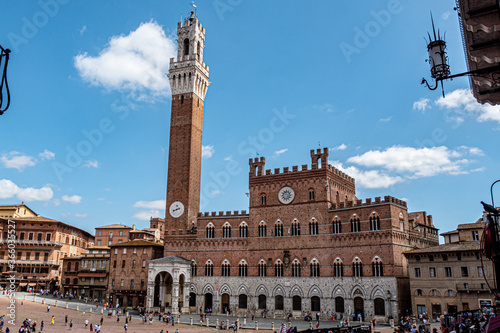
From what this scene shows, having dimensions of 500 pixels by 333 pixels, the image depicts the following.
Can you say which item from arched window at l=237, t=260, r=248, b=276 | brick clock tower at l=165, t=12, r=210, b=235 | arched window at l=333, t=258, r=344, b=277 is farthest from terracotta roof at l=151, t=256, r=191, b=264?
arched window at l=333, t=258, r=344, b=277

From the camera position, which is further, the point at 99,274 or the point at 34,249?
the point at 34,249

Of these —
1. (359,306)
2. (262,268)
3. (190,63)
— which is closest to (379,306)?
(359,306)

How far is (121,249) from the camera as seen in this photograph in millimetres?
61750

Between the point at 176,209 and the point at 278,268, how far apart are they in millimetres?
17210

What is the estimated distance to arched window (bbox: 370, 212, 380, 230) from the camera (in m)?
46.9

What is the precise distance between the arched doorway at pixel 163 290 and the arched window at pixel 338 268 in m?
22.4

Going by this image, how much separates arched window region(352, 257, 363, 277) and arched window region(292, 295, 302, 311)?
7450mm

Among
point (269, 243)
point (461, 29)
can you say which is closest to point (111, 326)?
point (269, 243)

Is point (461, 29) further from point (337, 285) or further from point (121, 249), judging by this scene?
point (121, 249)

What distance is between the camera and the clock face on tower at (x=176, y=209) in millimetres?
→ 59225

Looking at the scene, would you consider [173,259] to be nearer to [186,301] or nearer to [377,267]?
[186,301]

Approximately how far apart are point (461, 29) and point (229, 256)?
4764 cm

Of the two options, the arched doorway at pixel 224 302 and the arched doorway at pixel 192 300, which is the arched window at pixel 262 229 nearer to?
the arched doorway at pixel 224 302

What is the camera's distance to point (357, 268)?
1863 inches
